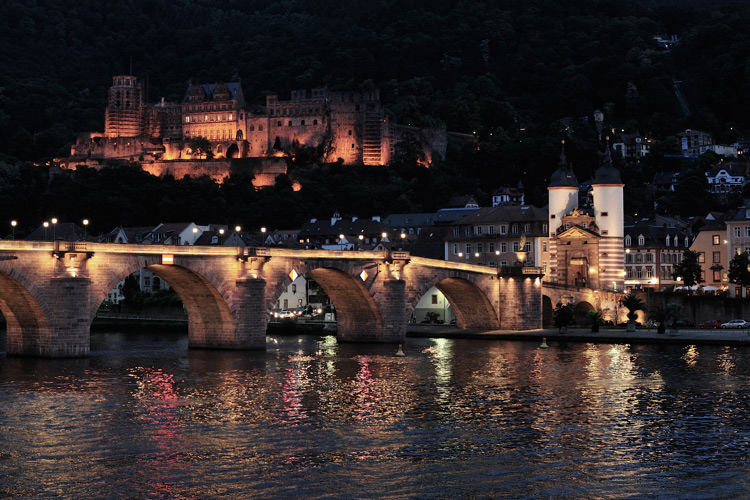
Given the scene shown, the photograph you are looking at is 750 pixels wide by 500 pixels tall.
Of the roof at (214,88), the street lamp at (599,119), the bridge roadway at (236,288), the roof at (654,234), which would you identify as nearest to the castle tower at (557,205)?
the bridge roadway at (236,288)

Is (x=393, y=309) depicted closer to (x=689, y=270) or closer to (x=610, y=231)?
(x=610, y=231)

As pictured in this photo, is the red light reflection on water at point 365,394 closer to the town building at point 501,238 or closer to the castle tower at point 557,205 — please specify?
the castle tower at point 557,205

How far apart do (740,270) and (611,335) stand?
50.1 ft

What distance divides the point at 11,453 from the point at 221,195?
367ft

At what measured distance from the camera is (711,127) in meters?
185

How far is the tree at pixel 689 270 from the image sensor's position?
311ft

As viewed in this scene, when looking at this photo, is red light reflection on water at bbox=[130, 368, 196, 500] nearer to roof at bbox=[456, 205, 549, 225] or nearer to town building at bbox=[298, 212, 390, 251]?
roof at bbox=[456, 205, 549, 225]

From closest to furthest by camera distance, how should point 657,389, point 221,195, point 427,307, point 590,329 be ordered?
point 657,389 → point 590,329 → point 427,307 → point 221,195

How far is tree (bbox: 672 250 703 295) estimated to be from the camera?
311ft

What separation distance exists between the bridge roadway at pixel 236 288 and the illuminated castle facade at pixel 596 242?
9102 mm

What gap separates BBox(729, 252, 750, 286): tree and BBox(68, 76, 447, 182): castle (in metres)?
80.1

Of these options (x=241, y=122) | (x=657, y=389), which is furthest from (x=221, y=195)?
(x=657, y=389)

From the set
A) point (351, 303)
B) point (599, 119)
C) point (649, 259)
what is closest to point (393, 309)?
point (351, 303)

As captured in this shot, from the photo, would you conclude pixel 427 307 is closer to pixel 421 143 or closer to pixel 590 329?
pixel 590 329
